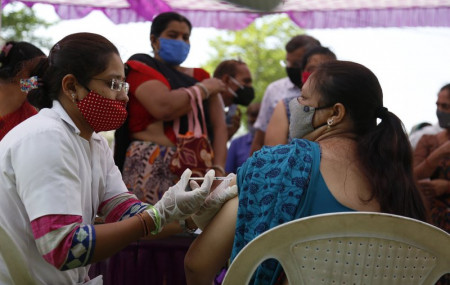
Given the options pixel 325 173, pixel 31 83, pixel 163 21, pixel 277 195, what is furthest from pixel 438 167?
pixel 31 83

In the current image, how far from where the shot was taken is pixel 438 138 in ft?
15.7

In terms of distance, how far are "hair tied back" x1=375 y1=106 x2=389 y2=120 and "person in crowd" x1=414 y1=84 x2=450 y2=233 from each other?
2.06m

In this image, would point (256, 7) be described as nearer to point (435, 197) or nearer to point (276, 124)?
point (276, 124)

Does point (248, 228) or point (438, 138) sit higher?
point (248, 228)

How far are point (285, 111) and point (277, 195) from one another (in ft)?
7.17

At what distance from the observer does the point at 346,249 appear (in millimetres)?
1736

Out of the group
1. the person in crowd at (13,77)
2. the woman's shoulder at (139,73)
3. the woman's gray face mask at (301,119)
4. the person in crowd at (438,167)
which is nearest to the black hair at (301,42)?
the person in crowd at (438,167)

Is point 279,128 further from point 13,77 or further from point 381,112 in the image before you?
point 381,112

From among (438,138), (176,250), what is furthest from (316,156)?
(438,138)

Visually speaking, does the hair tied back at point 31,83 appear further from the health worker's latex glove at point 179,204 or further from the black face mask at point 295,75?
the black face mask at point 295,75

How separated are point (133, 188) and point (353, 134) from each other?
5.84ft

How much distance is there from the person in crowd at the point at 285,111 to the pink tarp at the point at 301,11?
0.82 m

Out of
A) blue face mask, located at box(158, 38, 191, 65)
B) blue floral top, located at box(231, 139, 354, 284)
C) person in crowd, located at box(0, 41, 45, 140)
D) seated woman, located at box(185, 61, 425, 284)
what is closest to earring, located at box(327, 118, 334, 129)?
seated woman, located at box(185, 61, 425, 284)

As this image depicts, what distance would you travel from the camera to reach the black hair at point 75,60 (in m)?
2.21
